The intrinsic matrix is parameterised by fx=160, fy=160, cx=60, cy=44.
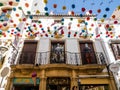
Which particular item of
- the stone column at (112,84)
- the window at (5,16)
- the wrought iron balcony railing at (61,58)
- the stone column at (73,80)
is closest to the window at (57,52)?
the wrought iron balcony railing at (61,58)

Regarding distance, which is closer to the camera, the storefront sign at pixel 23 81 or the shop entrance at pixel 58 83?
the storefront sign at pixel 23 81

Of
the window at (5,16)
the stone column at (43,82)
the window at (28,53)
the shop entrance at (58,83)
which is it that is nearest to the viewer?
the stone column at (43,82)

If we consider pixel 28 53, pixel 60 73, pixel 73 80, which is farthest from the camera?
pixel 28 53

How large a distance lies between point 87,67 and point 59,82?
2.06m

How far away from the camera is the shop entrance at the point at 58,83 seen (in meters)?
10.4

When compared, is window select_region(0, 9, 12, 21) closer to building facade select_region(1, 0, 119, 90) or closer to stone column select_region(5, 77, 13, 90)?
building facade select_region(1, 0, 119, 90)

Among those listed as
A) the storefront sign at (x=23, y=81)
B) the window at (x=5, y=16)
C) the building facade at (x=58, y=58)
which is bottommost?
the storefront sign at (x=23, y=81)

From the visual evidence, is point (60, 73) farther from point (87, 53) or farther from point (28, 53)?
point (28, 53)

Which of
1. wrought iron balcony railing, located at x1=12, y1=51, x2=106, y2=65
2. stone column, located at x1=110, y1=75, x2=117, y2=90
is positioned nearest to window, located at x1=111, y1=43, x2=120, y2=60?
wrought iron balcony railing, located at x1=12, y1=51, x2=106, y2=65

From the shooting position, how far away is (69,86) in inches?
412

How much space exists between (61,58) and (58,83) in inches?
71.3

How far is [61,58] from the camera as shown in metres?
11.3

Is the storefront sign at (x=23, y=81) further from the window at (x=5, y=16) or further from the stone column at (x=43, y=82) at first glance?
the window at (x=5, y=16)

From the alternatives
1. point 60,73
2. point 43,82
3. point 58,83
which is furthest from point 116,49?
point 43,82
